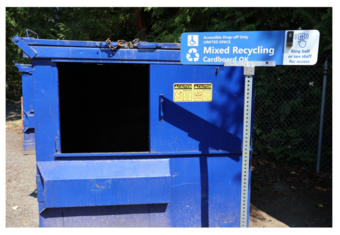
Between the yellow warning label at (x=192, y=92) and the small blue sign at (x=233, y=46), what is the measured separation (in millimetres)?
657

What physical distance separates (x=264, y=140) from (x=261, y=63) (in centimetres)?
456

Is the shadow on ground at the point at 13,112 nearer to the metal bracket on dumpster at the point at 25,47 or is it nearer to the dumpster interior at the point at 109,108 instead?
the dumpster interior at the point at 109,108

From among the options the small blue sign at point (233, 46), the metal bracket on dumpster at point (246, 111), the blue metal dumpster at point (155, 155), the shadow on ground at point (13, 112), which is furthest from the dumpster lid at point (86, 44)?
the shadow on ground at point (13, 112)

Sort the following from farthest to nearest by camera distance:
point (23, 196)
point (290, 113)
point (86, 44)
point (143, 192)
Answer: point (290, 113)
point (23, 196)
point (143, 192)
point (86, 44)

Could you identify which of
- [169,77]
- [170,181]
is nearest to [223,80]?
[169,77]

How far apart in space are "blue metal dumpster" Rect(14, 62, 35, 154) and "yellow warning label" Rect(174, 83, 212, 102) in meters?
5.01

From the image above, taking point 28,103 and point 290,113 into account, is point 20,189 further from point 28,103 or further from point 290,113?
point 290,113

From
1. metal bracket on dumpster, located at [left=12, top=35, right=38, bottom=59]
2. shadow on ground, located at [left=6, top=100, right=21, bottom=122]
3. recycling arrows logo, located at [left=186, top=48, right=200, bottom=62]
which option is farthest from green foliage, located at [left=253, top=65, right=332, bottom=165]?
shadow on ground, located at [left=6, top=100, right=21, bottom=122]

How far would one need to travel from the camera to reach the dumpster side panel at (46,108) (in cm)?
278

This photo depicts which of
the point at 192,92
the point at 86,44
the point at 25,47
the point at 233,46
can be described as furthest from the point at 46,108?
the point at 233,46

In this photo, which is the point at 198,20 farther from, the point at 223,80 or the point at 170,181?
the point at 170,181

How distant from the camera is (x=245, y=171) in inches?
91.2

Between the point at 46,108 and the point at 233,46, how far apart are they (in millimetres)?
→ 2224

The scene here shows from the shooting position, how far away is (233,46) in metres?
2.23
